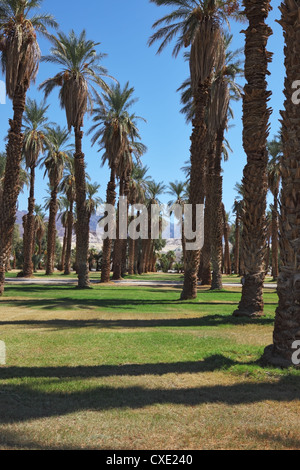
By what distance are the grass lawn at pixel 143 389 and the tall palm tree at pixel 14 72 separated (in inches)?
373

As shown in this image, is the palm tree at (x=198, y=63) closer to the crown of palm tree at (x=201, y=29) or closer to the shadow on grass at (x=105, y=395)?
the crown of palm tree at (x=201, y=29)

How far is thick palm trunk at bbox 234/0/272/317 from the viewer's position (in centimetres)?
1323

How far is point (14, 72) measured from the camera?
20.4 meters

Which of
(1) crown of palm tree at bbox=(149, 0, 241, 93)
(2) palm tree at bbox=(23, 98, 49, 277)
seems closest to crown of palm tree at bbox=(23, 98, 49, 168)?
(2) palm tree at bbox=(23, 98, 49, 277)

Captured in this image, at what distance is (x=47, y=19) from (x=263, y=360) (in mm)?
20862

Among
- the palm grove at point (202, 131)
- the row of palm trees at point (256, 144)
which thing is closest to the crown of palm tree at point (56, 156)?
the palm grove at point (202, 131)

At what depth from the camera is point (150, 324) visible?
12688mm

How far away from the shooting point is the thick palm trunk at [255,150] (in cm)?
1323

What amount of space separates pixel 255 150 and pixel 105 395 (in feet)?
32.9

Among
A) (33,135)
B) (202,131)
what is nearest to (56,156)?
(33,135)

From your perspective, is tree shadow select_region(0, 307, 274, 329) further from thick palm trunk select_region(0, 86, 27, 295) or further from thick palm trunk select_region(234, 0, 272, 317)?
thick palm trunk select_region(0, 86, 27, 295)

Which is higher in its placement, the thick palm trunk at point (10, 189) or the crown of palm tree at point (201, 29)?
the crown of palm tree at point (201, 29)
